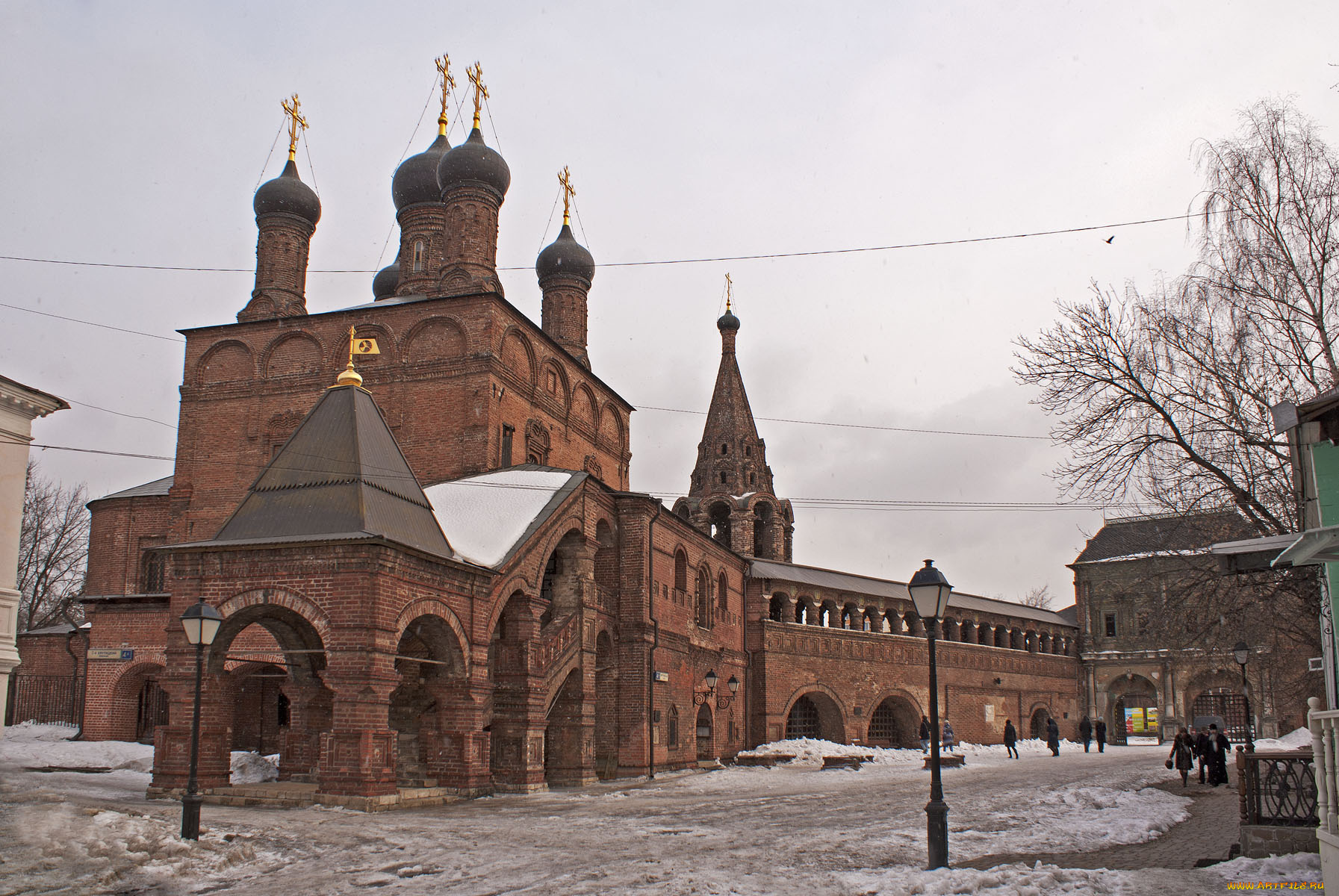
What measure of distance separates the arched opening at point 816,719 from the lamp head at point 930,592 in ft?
80.0

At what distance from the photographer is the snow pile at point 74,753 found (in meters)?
20.5

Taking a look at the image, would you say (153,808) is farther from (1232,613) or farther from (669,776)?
(1232,613)

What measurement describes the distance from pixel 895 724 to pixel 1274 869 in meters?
29.7

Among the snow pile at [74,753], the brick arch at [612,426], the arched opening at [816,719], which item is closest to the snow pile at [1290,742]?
the arched opening at [816,719]

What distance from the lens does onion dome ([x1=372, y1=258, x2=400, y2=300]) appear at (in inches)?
1240

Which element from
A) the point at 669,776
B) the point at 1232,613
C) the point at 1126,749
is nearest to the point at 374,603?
the point at 669,776

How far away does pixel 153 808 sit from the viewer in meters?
12.9

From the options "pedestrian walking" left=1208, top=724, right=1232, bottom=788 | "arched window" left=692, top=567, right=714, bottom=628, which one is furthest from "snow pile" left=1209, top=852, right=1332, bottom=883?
"arched window" left=692, top=567, right=714, bottom=628

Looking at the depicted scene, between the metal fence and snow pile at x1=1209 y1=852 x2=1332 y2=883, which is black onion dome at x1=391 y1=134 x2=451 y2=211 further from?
snow pile at x1=1209 y1=852 x2=1332 y2=883

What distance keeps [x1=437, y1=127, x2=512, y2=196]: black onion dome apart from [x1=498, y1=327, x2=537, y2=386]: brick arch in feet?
11.6

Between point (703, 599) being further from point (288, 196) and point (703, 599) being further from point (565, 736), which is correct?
point (288, 196)

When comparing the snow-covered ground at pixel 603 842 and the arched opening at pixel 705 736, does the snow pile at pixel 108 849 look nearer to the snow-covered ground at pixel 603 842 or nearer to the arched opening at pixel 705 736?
the snow-covered ground at pixel 603 842

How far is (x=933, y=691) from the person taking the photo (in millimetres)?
9984

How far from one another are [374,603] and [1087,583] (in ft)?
137
